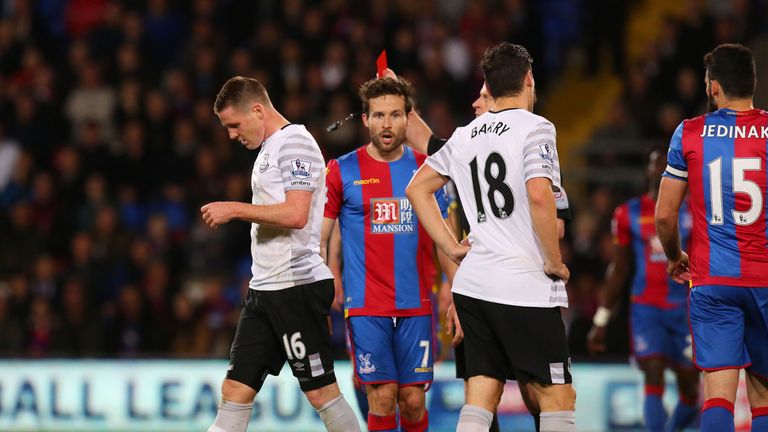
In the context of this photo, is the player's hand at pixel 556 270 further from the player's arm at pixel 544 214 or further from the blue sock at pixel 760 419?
the blue sock at pixel 760 419

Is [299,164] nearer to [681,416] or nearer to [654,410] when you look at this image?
[654,410]

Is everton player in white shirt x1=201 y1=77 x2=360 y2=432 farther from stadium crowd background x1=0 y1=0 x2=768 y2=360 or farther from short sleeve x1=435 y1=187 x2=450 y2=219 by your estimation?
stadium crowd background x1=0 y1=0 x2=768 y2=360

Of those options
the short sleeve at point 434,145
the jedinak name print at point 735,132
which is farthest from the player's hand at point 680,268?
the short sleeve at point 434,145

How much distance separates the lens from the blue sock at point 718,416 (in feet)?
19.9

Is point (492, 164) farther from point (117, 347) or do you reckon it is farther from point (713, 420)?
point (117, 347)

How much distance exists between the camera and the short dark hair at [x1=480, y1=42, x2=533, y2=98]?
581cm

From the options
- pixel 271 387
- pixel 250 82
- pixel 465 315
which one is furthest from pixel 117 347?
pixel 465 315

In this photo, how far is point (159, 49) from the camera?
15.4m

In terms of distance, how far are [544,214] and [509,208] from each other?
0.20 meters

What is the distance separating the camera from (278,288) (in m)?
6.49

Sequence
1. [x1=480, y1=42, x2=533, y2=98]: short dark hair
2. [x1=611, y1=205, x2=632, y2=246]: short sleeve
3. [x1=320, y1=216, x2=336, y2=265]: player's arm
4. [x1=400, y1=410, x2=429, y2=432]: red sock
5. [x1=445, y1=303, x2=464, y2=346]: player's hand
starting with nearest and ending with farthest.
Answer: [x1=480, y1=42, x2=533, y2=98]: short dark hair
[x1=445, y1=303, x2=464, y2=346]: player's hand
[x1=400, y1=410, x2=429, y2=432]: red sock
[x1=320, y1=216, x2=336, y2=265]: player's arm
[x1=611, y1=205, x2=632, y2=246]: short sleeve

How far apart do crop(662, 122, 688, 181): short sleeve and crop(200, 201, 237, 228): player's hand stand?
88.4 inches

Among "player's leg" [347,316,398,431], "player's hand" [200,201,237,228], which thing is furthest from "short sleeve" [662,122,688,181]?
"player's hand" [200,201,237,228]

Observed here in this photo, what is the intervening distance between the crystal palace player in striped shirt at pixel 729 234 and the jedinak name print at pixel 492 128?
108 cm
